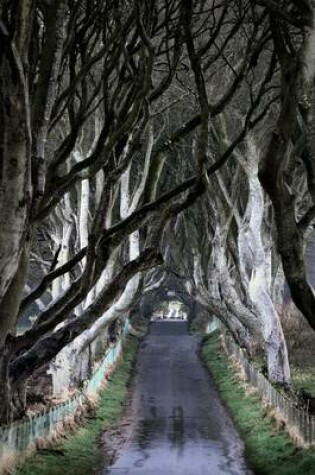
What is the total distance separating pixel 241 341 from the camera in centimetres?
2895

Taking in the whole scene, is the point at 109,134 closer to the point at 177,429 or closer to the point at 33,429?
the point at 33,429

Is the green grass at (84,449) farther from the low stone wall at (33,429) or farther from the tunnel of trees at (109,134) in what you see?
the tunnel of trees at (109,134)

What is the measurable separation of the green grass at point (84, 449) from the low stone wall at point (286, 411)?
430 centimetres

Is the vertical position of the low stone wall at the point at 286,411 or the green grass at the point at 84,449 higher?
the low stone wall at the point at 286,411

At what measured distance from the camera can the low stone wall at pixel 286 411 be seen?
13.6 metres

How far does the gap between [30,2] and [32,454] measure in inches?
347

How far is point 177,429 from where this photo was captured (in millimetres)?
18938

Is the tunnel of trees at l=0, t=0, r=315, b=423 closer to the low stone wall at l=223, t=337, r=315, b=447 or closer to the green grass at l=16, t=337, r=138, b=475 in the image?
the green grass at l=16, t=337, r=138, b=475

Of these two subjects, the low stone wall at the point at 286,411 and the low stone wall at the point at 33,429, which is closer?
the low stone wall at the point at 33,429

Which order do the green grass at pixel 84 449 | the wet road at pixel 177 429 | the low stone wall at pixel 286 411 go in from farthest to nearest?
the wet road at pixel 177 429 < the low stone wall at pixel 286 411 < the green grass at pixel 84 449

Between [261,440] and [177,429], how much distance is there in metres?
3.63

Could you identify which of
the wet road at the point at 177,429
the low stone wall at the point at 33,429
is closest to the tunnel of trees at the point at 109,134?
the low stone wall at the point at 33,429

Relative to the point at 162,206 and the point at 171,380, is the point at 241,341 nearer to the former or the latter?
the point at 171,380

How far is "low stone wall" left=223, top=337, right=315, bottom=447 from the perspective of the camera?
13.6 metres
